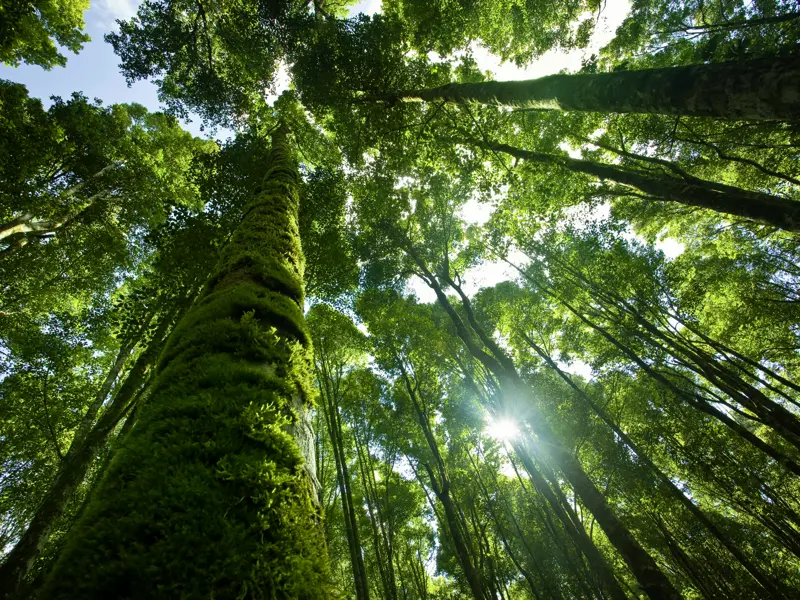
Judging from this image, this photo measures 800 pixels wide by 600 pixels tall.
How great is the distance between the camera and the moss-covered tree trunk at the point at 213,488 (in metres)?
0.94

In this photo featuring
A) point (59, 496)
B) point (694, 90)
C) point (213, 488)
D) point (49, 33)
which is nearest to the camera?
point (213, 488)

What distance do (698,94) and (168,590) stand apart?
16.2 ft

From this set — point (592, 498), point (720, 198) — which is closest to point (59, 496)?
point (592, 498)

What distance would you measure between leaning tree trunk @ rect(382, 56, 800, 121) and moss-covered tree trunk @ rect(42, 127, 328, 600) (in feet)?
14.2

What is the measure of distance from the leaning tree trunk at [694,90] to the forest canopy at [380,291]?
0.02 metres

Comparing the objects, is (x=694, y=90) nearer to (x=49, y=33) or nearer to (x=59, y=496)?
(x=59, y=496)

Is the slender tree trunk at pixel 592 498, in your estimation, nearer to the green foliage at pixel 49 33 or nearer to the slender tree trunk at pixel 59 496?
the slender tree trunk at pixel 59 496

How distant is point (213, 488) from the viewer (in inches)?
46.6

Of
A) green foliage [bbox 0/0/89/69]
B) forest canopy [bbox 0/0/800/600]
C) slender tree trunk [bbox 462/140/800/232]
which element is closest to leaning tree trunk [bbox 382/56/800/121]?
forest canopy [bbox 0/0/800/600]

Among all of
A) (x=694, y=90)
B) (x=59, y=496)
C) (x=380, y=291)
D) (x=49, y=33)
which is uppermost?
(x=49, y=33)

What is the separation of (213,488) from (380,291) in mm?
13521

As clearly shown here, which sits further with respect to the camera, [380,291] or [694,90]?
[380,291]

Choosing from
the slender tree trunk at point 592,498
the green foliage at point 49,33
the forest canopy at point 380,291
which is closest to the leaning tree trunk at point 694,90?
the forest canopy at point 380,291

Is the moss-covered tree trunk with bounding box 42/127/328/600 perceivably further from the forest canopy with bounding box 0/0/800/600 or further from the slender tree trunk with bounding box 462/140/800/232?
the slender tree trunk with bounding box 462/140/800/232
